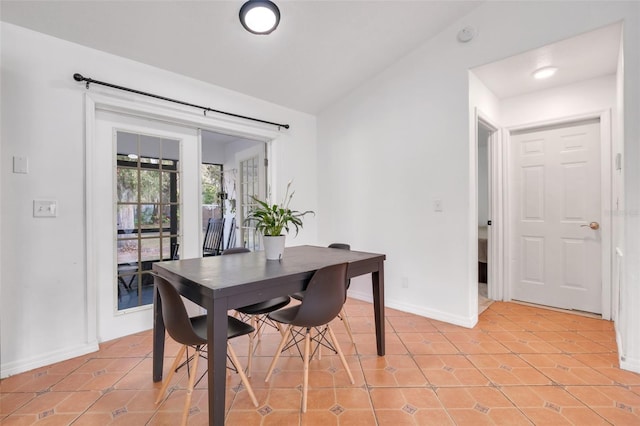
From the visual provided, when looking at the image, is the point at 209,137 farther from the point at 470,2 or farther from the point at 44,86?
the point at 470,2

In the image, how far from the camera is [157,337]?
6.50 ft

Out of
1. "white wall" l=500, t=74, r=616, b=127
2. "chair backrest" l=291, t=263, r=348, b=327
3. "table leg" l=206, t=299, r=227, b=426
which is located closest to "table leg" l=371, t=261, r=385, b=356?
"chair backrest" l=291, t=263, r=348, b=327

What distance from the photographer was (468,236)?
2.86 meters

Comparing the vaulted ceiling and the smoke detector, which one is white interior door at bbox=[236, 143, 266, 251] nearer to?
the vaulted ceiling

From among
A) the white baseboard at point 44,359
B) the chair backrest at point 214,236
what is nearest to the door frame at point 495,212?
the white baseboard at point 44,359

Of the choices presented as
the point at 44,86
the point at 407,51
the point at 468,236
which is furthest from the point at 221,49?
the point at 468,236

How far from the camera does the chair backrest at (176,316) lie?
150 cm

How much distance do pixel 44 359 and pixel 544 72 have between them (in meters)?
4.92

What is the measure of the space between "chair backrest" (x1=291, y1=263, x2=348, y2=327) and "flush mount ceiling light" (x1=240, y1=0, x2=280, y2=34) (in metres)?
1.92

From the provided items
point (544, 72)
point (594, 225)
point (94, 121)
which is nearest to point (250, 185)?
point (94, 121)

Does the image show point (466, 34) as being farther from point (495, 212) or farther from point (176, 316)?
point (176, 316)

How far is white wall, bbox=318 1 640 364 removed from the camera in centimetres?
238

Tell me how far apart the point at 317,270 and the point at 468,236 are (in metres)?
1.77

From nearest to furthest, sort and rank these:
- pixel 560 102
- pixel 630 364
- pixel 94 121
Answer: pixel 630 364 → pixel 94 121 → pixel 560 102
